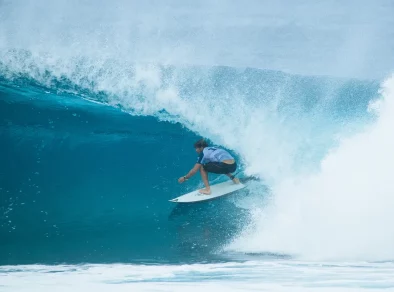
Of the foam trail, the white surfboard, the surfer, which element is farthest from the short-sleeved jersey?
the foam trail

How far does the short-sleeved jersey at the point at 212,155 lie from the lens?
12.0ft

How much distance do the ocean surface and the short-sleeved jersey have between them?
0.31 ft

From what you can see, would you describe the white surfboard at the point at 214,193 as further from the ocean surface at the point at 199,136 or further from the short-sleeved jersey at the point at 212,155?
the short-sleeved jersey at the point at 212,155

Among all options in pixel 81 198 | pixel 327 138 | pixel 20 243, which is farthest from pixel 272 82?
pixel 20 243

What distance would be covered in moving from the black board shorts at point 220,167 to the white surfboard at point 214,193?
0.32 ft

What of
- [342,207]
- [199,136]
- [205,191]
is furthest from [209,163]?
[342,207]

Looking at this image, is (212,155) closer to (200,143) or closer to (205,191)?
(200,143)

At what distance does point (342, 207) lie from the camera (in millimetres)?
3537

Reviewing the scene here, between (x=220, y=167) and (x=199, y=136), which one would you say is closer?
(x=220, y=167)

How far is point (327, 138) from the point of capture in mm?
3836

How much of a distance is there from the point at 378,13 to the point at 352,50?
1.07ft

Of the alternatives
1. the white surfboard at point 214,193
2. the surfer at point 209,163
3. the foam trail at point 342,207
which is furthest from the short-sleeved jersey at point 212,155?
the foam trail at point 342,207

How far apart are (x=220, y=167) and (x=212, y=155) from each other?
113 mm

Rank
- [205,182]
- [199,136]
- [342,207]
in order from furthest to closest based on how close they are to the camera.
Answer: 1. [199,136]
2. [205,182]
3. [342,207]
